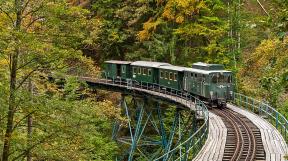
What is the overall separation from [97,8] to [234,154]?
34.8 metres

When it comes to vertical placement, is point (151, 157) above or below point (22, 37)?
below

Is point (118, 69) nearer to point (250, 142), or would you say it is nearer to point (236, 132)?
point (236, 132)

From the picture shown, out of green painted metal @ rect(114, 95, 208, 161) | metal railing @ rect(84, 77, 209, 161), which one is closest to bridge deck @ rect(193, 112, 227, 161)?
green painted metal @ rect(114, 95, 208, 161)

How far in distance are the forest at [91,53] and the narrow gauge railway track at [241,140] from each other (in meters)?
2.72

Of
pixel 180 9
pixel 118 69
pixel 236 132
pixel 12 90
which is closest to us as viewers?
pixel 12 90

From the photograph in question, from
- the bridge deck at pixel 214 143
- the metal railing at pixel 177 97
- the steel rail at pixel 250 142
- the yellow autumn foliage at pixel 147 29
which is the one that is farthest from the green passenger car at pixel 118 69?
the bridge deck at pixel 214 143

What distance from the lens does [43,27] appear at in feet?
48.0

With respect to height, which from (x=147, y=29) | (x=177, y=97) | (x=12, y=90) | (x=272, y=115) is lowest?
(x=272, y=115)

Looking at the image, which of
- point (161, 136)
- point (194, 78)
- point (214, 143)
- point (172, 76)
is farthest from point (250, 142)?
point (172, 76)

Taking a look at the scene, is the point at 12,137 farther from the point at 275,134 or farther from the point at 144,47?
the point at 144,47

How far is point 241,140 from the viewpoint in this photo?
18.3 m

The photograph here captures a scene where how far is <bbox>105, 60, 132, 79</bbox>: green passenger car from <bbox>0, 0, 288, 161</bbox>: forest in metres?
2.55

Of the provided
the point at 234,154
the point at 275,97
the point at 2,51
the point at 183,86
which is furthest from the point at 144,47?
the point at 2,51

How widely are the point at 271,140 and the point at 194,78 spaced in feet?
35.9
